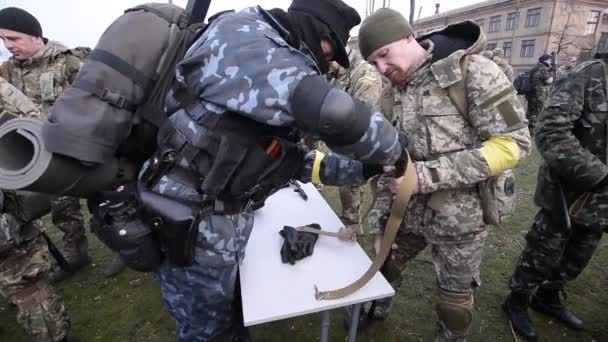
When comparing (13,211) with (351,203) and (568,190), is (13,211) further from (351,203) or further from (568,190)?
(568,190)

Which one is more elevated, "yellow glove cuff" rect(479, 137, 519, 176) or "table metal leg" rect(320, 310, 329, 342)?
"yellow glove cuff" rect(479, 137, 519, 176)

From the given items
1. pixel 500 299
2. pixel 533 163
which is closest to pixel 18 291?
pixel 500 299

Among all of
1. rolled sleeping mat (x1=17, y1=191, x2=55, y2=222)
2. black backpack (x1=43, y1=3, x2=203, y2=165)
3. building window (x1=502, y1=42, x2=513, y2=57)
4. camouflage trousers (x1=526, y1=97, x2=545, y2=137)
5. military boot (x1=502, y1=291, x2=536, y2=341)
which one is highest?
black backpack (x1=43, y1=3, x2=203, y2=165)

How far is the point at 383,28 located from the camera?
1.58m

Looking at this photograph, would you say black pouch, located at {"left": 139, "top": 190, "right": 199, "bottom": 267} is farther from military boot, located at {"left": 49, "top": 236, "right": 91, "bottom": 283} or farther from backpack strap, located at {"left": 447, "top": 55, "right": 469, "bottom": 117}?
military boot, located at {"left": 49, "top": 236, "right": 91, "bottom": 283}

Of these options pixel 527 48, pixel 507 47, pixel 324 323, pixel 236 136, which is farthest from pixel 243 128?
pixel 507 47

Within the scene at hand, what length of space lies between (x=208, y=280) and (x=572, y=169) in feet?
6.88

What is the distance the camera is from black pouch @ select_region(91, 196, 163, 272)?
124cm

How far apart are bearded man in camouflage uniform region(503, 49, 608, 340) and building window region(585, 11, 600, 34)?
38705mm

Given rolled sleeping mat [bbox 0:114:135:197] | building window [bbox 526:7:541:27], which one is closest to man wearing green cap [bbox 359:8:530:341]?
rolled sleeping mat [bbox 0:114:135:197]

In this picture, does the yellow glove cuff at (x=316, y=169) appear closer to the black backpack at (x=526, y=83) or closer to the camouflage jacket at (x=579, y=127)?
the camouflage jacket at (x=579, y=127)

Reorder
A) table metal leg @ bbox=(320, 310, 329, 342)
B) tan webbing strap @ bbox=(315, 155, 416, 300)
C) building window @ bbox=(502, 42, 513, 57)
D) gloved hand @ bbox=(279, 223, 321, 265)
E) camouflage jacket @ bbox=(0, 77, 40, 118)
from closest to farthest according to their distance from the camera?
tan webbing strap @ bbox=(315, 155, 416, 300)
table metal leg @ bbox=(320, 310, 329, 342)
gloved hand @ bbox=(279, 223, 321, 265)
camouflage jacket @ bbox=(0, 77, 40, 118)
building window @ bbox=(502, 42, 513, 57)

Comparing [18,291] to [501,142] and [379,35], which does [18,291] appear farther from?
[501,142]

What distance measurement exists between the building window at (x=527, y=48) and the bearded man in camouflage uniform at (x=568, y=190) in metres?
36.0
